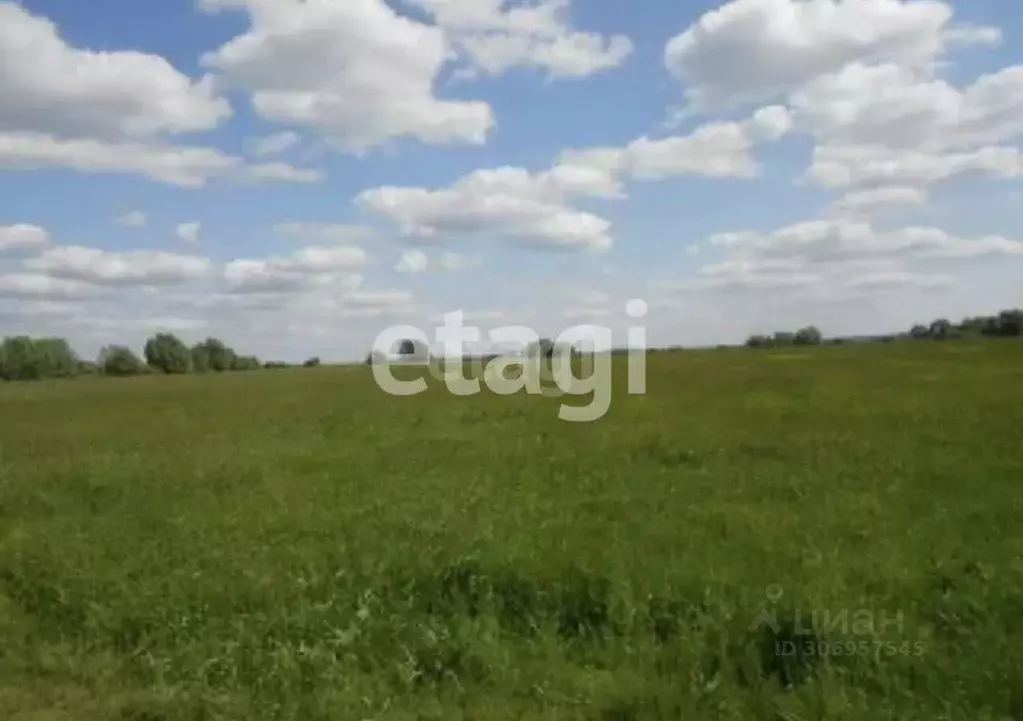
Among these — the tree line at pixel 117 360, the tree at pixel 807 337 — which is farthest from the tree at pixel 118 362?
the tree at pixel 807 337

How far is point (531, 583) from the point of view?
23.8ft

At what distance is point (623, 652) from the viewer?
6.16 metres

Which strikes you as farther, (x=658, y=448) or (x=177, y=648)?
(x=658, y=448)

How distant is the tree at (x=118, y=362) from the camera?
9188 centimetres

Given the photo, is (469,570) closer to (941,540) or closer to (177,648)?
(177,648)

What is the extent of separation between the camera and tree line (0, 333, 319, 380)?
84.4 m

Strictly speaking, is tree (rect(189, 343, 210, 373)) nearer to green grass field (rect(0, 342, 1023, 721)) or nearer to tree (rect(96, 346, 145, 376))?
tree (rect(96, 346, 145, 376))

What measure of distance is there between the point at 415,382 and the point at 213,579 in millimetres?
34893

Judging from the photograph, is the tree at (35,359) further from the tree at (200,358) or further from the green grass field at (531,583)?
the green grass field at (531,583)

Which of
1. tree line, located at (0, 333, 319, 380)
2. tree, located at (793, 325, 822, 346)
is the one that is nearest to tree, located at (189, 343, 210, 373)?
tree line, located at (0, 333, 319, 380)

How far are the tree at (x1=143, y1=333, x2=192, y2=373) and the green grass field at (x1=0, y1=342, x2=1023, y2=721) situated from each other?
8505cm

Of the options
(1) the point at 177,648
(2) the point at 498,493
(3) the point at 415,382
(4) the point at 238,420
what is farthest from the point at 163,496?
(3) the point at 415,382

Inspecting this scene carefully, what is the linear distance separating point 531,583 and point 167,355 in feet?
318

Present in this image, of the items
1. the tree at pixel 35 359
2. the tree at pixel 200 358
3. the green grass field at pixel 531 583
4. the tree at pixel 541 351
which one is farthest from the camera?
the tree at pixel 200 358
